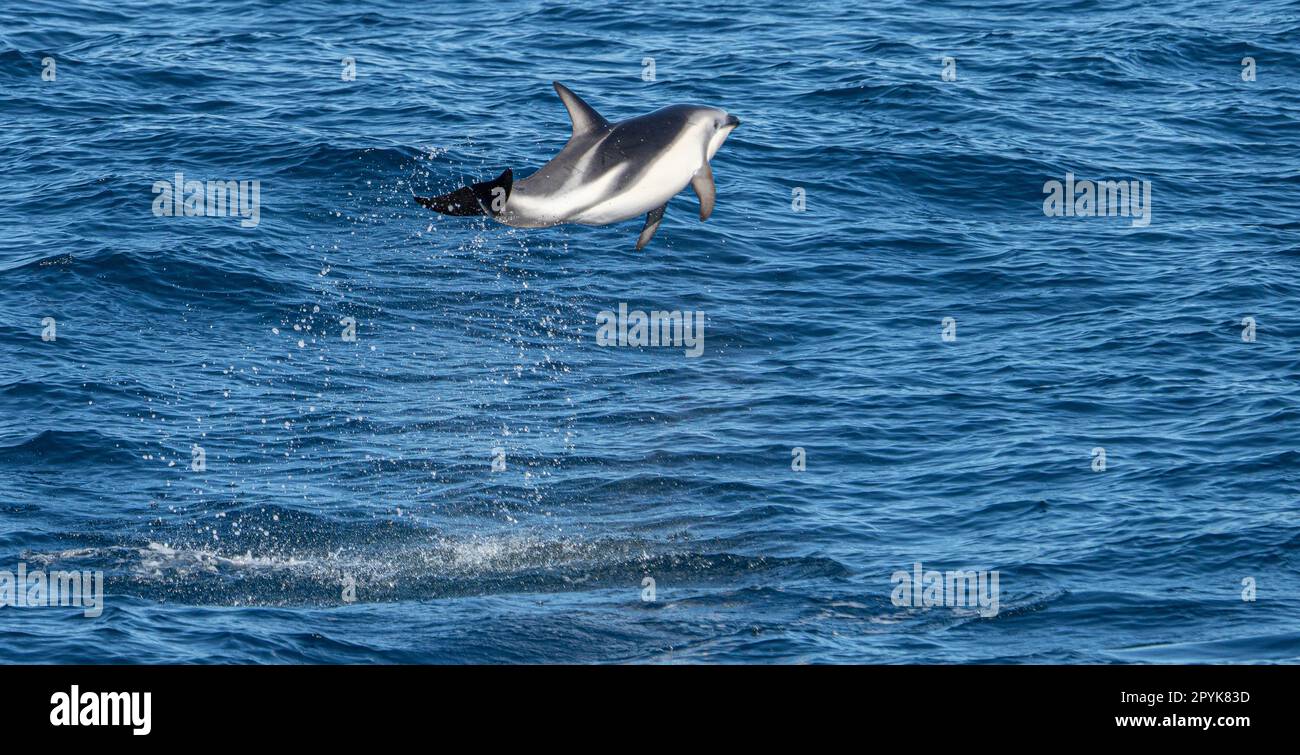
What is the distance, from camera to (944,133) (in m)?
38.5

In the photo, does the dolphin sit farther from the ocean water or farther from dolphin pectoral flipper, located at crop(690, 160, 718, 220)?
the ocean water

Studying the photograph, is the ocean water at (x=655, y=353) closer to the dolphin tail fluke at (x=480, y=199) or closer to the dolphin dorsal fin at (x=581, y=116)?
the dolphin dorsal fin at (x=581, y=116)

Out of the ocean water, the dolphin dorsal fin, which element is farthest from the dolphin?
the ocean water

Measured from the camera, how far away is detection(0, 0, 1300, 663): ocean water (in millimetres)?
21969

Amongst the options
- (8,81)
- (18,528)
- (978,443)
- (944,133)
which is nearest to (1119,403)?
(978,443)

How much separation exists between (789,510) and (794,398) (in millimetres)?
3687

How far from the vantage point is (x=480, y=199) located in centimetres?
1075

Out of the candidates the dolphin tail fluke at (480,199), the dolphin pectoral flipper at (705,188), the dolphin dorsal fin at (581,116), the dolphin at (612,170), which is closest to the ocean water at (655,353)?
the dolphin pectoral flipper at (705,188)

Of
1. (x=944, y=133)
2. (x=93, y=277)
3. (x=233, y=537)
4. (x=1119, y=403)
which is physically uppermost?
(x=944, y=133)

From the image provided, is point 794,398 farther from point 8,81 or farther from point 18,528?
point 8,81

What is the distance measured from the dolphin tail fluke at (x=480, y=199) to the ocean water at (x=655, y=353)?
411 inches

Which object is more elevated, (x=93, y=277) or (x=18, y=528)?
(x=93, y=277)

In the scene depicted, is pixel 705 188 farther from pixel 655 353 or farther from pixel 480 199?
pixel 655 353
